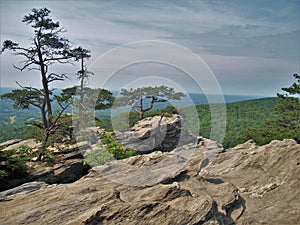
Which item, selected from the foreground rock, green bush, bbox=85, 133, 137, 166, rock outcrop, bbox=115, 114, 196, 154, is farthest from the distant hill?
the foreground rock

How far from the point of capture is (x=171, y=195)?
7.16 metres

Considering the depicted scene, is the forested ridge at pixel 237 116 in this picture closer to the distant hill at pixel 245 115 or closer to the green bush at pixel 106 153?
the distant hill at pixel 245 115

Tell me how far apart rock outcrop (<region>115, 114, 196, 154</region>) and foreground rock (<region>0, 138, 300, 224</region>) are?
6.23m

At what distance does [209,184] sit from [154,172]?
2.18m

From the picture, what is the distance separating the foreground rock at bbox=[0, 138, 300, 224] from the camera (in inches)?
242

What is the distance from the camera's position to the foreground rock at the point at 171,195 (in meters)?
6.15

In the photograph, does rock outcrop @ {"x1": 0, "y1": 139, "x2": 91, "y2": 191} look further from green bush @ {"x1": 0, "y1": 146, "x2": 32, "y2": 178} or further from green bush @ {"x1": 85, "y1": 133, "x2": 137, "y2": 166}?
green bush @ {"x1": 85, "y1": 133, "x2": 137, "y2": 166}

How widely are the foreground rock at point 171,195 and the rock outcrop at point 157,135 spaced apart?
20.5ft

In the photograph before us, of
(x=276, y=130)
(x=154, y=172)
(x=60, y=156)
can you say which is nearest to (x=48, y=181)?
(x=60, y=156)

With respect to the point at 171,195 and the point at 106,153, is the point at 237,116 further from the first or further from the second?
the point at 171,195

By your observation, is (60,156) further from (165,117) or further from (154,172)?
(165,117)

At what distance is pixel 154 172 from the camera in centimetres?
937

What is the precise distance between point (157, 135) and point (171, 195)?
12.5 m

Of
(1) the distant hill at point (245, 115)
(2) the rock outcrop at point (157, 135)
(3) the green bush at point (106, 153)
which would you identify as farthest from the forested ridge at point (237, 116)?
(3) the green bush at point (106, 153)
